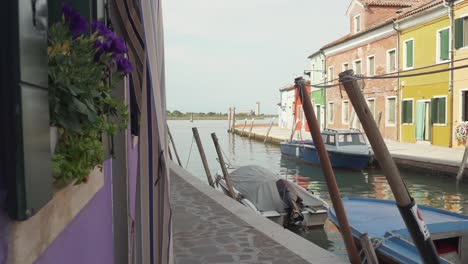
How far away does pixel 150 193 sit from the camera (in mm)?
2508

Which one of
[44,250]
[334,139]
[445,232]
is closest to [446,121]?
[334,139]

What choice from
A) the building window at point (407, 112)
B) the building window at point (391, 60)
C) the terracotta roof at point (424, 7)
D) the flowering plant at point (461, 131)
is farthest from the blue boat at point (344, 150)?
the terracotta roof at point (424, 7)

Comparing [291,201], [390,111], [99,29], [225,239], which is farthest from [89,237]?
[390,111]

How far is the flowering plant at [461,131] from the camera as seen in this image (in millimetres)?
16859

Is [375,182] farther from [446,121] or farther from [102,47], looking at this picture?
[102,47]

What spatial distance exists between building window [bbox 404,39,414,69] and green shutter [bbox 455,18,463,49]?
3.28 metres

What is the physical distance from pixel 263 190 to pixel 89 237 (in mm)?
7521

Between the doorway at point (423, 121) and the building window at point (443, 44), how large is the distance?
2.11 m

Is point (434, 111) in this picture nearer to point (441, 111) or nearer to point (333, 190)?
point (441, 111)

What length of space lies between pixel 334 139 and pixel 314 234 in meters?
10.2

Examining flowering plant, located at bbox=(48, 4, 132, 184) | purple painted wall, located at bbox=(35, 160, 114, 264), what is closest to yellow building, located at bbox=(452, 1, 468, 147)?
purple painted wall, located at bbox=(35, 160, 114, 264)

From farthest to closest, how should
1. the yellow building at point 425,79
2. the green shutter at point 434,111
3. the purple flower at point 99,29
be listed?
the green shutter at point 434,111 → the yellow building at point 425,79 → the purple flower at point 99,29

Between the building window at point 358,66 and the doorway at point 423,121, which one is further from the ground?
the building window at point 358,66

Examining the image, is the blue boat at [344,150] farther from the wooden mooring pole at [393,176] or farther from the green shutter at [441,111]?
the wooden mooring pole at [393,176]
